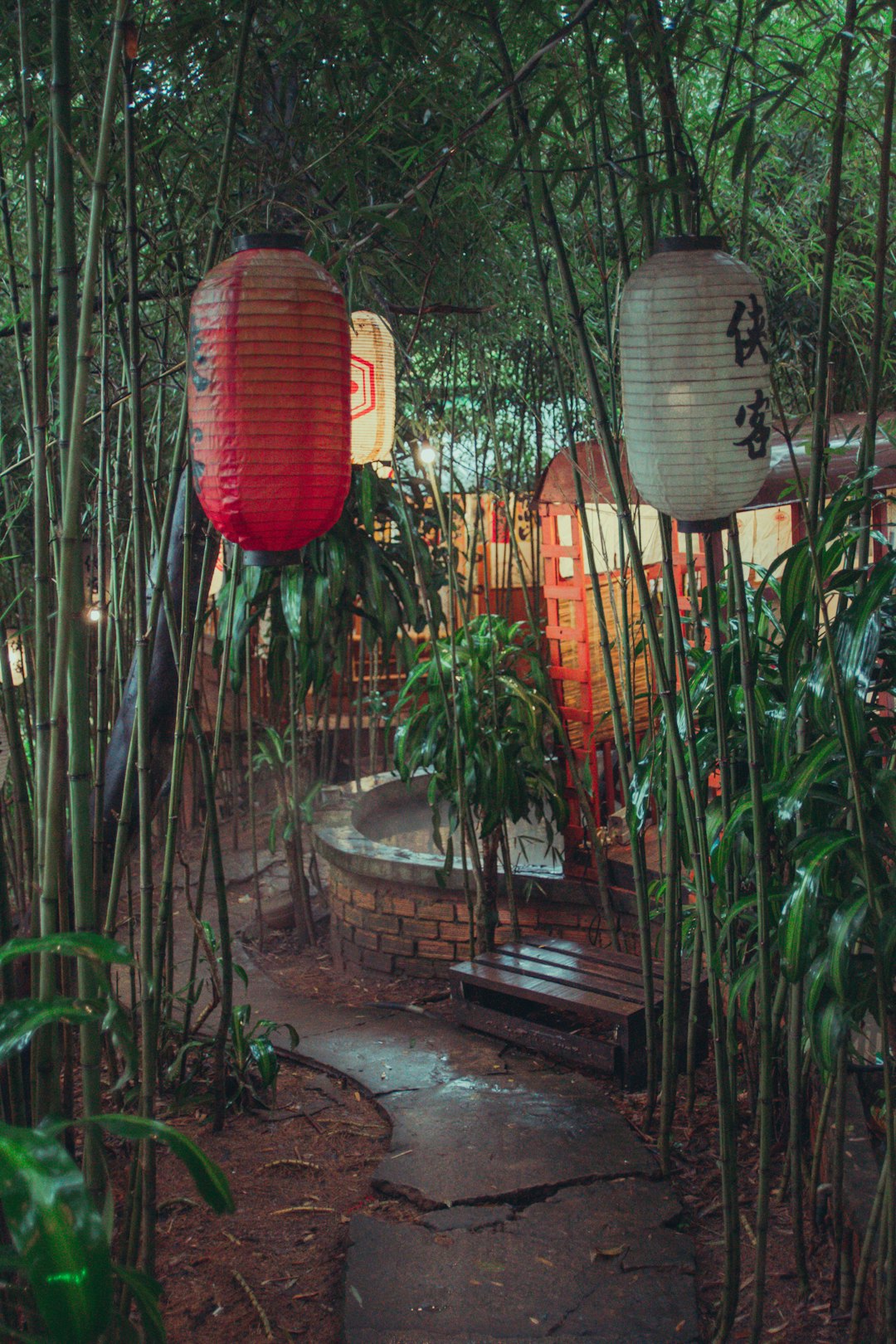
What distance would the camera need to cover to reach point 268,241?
162 centimetres

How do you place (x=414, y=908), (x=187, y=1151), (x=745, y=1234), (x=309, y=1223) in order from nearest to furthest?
(x=187, y=1151) < (x=745, y=1234) < (x=309, y=1223) < (x=414, y=908)

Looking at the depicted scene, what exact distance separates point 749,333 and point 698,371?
10 centimetres

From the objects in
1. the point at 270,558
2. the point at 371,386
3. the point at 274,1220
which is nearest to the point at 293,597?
the point at 371,386

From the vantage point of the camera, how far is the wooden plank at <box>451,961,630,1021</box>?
3145 mm

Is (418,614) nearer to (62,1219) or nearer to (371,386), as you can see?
(371,386)

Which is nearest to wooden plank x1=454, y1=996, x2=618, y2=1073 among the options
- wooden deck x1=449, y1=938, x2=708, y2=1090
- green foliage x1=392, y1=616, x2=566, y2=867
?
wooden deck x1=449, y1=938, x2=708, y2=1090

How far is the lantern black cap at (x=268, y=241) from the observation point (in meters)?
1.62

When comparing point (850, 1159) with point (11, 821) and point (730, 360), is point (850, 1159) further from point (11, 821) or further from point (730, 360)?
point (11, 821)

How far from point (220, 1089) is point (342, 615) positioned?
1.73 m

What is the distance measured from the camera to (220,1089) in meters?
2.88

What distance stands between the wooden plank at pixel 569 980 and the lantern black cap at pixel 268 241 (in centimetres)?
226

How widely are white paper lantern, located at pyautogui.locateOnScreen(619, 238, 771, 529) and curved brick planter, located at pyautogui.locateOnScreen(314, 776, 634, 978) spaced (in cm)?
251

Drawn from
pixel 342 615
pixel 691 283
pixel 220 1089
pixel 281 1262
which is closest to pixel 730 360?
pixel 691 283

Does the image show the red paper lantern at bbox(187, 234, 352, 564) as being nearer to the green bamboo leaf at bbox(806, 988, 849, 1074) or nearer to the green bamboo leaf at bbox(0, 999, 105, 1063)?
the green bamboo leaf at bbox(0, 999, 105, 1063)
